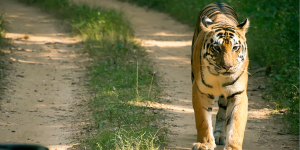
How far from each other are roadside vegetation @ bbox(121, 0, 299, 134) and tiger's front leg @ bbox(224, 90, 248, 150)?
1.35 metres

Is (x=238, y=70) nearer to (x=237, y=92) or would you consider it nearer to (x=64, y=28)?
(x=237, y=92)

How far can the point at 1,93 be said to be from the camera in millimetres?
6082

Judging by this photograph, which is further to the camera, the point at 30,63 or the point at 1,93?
the point at 30,63

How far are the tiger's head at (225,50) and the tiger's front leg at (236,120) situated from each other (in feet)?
1.05

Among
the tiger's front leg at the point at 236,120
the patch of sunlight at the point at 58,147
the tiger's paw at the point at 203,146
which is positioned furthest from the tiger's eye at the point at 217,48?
the patch of sunlight at the point at 58,147

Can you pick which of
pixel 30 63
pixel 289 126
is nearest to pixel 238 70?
pixel 289 126

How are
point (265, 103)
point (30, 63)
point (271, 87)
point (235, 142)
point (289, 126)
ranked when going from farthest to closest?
point (30, 63), point (271, 87), point (265, 103), point (289, 126), point (235, 142)

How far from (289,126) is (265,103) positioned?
39.2 inches

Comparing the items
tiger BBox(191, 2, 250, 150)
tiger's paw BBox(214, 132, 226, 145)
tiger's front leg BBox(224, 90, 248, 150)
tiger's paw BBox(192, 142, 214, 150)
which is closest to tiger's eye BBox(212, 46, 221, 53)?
tiger BBox(191, 2, 250, 150)

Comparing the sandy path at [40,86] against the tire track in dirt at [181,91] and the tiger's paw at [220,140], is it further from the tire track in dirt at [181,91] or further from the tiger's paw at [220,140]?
the tiger's paw at [220,140]

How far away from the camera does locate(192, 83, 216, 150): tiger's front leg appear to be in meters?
4.02

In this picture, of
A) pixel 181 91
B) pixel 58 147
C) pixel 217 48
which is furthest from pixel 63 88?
pixel 217 48

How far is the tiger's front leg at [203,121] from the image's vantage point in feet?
13.2

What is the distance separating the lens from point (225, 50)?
12.1 ft
